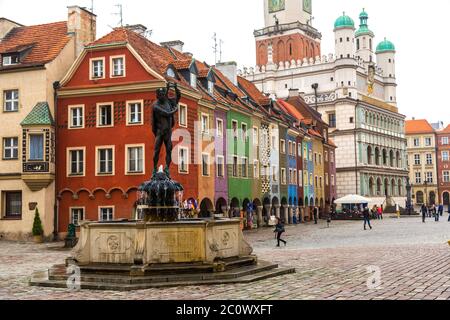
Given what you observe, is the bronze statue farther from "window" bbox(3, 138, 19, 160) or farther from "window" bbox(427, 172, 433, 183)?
"window" bbox(427, 172, 433, 183)

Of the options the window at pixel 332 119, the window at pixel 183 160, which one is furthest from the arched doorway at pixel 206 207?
the window at pixel 332 119

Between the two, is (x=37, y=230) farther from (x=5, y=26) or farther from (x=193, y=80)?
(x=5, y=26)

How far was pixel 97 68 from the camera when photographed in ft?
112

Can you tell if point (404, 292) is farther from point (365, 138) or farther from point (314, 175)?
point (365, 138)

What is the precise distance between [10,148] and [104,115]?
5.59 meters

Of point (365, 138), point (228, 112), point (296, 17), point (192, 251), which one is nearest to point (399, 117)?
point (365, 138)

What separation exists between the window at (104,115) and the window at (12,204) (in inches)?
234

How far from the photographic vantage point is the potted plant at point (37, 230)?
1265 inches

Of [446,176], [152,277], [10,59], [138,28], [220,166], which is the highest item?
[138,28]

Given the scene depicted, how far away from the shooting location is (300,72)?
82750 mm

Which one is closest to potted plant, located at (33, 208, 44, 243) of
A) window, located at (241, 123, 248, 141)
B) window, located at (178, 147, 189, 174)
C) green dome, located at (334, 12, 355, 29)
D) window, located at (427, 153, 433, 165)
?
window, located at (178, 147, 189, 174)

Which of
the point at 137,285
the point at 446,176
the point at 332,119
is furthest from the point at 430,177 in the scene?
the point at 137,285

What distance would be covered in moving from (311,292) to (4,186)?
2626 centimetres
